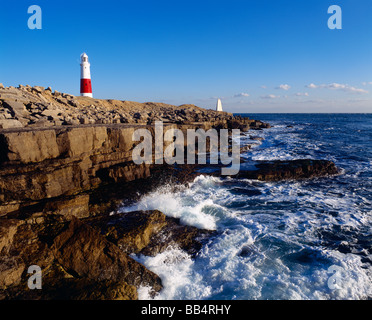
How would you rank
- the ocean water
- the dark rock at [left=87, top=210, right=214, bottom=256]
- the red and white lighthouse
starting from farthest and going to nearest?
the red and white lighthouse → the dark rock at [left=87, top=210, right=214, bottom=256] → the ocean water

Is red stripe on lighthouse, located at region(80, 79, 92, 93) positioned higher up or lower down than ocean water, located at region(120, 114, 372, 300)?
higher up

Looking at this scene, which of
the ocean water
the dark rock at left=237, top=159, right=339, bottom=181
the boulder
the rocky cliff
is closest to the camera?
the rocky cliff

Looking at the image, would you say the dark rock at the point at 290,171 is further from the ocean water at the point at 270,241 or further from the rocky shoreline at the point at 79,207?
the ocean water at the point at 270,241

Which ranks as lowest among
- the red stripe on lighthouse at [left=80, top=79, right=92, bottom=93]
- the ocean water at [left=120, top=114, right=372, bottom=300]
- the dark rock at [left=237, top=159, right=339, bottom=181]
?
the ocean water at [left=120, top=114, right=372, bottom=300]

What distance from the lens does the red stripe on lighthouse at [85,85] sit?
31.5m

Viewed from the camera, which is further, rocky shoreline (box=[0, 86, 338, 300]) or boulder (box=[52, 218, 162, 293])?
boulder (box=[52, 218, 162, 293])

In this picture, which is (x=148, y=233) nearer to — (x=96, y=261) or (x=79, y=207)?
(x=96, y=261)

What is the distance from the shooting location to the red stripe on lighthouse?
1241 inches

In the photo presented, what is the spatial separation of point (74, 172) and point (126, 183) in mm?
2235

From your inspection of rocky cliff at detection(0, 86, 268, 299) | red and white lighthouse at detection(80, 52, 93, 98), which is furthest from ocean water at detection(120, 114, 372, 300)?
red and white lighthouse at detection(80, 52, 93, 98)

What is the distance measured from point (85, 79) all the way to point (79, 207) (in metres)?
29.7

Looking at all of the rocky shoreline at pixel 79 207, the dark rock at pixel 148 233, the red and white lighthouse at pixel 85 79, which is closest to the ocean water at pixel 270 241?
the dark rock at pixel 148 233

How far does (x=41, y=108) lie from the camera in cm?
1270

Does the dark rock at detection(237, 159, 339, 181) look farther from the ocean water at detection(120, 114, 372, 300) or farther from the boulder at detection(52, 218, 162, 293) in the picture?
the boulder at detection(52, 218, 162, 293)
